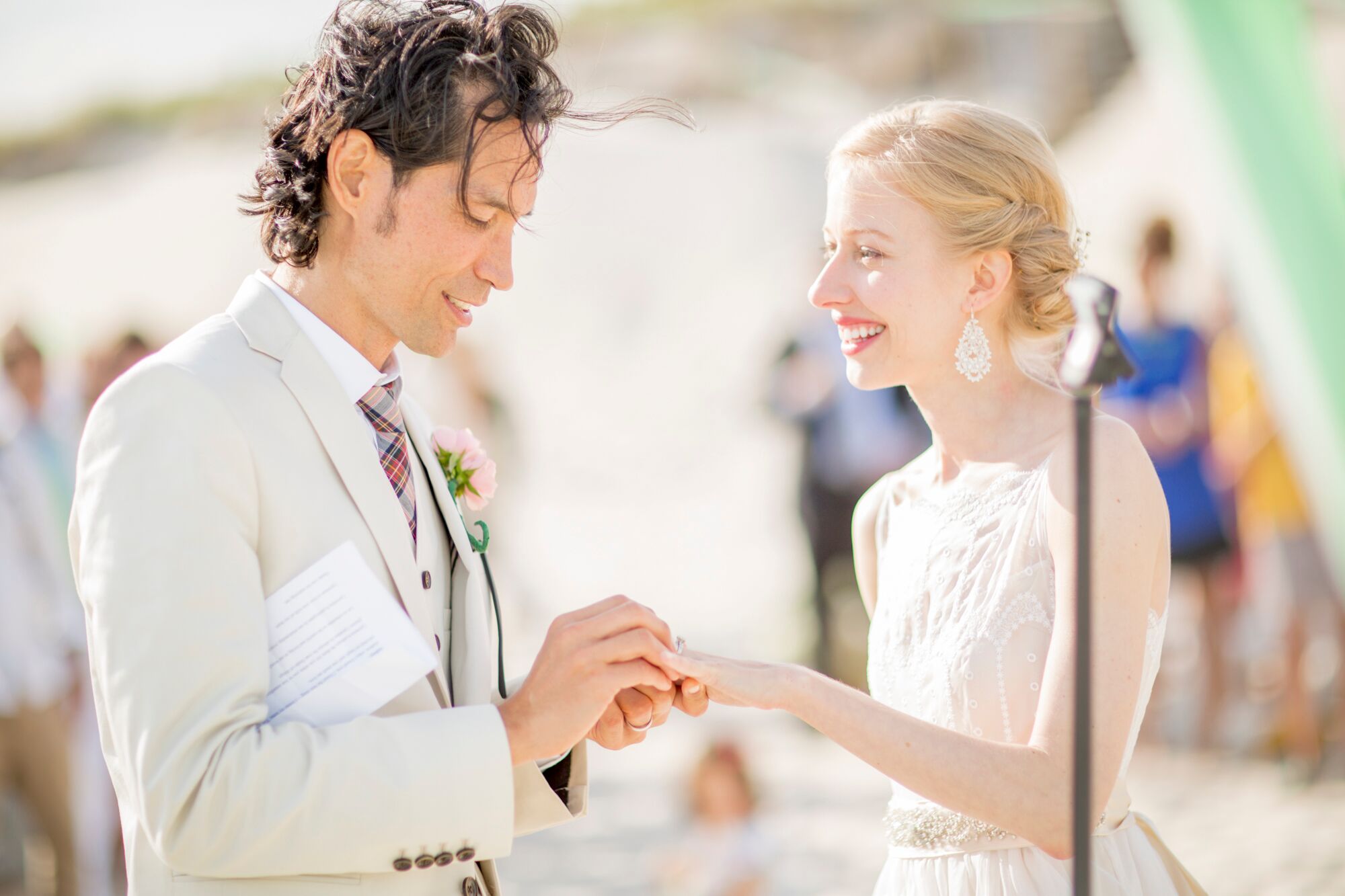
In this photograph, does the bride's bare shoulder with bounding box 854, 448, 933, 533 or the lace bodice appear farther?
the bride's bare shoulder with bounding box 854, 448, 933, 533

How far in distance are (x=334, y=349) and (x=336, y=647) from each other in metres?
0.55

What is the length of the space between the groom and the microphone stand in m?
0.74

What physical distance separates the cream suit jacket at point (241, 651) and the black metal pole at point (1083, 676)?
82 centimetres

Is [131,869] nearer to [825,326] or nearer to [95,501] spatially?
[95,501]

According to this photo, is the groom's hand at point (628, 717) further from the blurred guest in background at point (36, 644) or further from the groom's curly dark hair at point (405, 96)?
the blurred guest in background at point (36, 644)

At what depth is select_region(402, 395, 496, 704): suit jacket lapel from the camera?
2.25 metres

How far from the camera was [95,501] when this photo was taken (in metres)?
1.89

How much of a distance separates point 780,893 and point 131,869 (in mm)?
4167

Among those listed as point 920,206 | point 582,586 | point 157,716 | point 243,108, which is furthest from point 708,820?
point 243,108

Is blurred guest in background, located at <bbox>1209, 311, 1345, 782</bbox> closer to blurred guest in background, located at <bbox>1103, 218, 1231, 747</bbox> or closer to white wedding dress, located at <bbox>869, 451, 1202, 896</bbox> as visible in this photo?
blurred guest in background, located at <bbox>1103, 218, 1231, 747</bbox>

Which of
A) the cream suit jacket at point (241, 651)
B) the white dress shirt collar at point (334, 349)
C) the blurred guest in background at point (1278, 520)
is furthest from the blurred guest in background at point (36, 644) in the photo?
the blurred guest in background at point (1278, 520)

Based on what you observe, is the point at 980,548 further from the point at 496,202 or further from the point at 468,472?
the point at 496,202

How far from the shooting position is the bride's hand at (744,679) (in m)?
2.26

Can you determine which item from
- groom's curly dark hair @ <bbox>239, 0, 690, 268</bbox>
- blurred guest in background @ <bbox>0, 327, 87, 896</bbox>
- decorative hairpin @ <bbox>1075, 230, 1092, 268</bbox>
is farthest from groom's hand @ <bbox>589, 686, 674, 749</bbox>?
blurred guest in background @ <bbox>0, 327, 87, 896</bbox>
